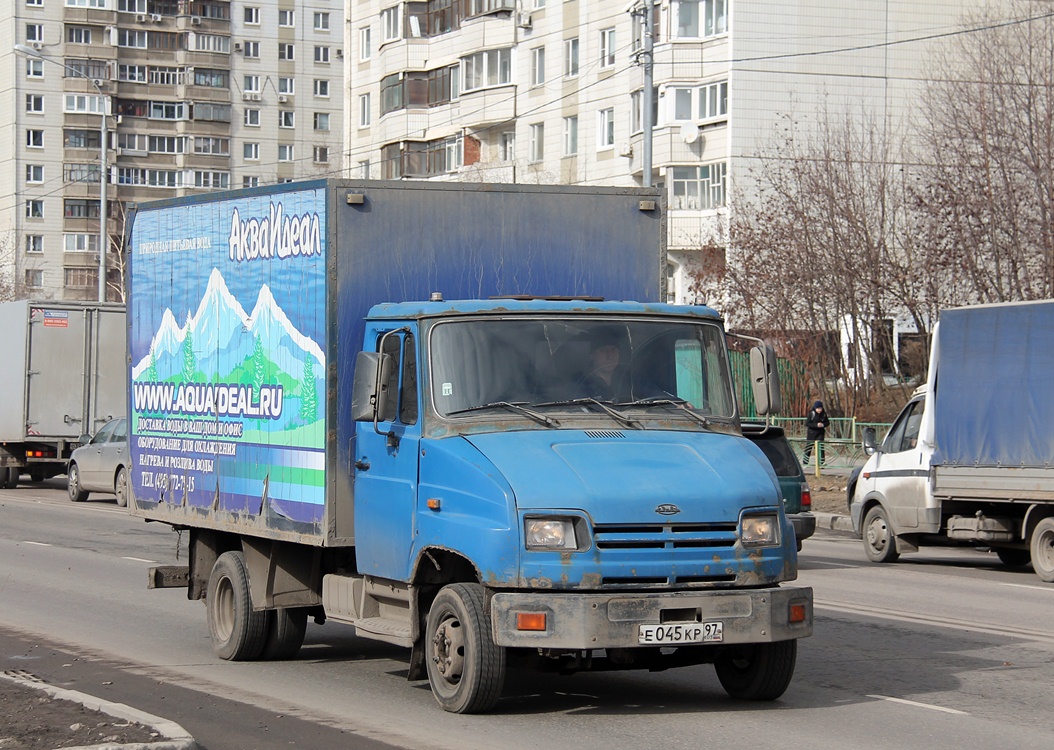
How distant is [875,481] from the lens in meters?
19.7

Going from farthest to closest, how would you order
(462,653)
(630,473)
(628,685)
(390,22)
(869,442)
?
(390,22)
(869,442)
(628,685)
(462,653)
(630,473)

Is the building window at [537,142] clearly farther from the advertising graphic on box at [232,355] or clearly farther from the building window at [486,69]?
the advertising graphic on box at [232,355]

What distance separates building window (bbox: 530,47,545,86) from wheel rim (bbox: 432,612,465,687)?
49855mm

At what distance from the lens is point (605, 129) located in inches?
2098

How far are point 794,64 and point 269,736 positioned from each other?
41.2m

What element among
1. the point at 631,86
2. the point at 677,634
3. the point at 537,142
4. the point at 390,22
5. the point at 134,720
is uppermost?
the point at 390,22

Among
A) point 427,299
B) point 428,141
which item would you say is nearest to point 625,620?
point 427,299

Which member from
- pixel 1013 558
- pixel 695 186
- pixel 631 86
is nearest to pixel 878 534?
pixel 1013 558

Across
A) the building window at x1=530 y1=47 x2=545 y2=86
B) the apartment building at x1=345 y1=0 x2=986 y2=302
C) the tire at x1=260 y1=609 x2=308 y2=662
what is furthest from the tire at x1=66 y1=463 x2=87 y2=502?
the building window at x1=530 y1=47 x2=545 y2=86

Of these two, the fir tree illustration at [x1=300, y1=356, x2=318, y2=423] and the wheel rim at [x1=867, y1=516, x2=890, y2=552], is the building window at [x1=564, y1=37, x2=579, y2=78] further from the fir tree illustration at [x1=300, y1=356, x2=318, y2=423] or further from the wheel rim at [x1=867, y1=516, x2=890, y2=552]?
the fir tree illustration at [x1=300, y1=356, x2=318, y2=423]

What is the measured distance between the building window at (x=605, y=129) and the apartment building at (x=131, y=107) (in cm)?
4438

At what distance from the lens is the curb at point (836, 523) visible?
84.7ft

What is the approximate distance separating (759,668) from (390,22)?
5801cm

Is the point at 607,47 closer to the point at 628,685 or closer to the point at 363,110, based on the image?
the point at 363,110
